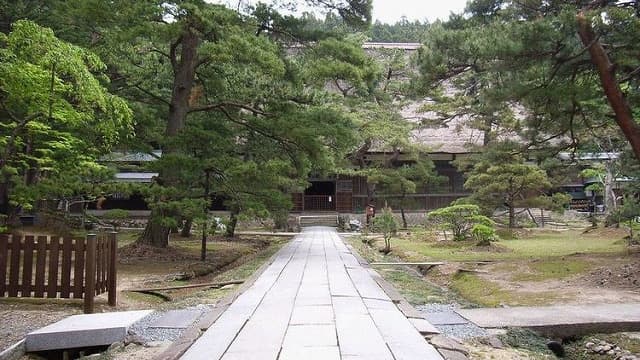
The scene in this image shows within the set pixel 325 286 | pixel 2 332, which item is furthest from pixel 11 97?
pixel 325 286

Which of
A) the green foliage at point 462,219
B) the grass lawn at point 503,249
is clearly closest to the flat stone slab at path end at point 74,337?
the grass lawn at point 503,249

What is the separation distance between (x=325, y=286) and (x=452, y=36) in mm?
5502

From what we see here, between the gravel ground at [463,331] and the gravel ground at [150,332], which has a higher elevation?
the gravel ground at [463,331]

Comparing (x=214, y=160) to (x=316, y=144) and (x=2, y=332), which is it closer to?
(x=316, y=144)

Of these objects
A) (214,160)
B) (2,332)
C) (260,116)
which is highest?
(260,116)

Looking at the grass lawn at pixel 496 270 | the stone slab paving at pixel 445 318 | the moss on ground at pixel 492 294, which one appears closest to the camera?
the stone slab paving at pixel 445 318

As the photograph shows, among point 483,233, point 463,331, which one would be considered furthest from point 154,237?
point 463,331

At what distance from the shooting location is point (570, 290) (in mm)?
8289

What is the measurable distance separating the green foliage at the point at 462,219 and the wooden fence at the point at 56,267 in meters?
12.6

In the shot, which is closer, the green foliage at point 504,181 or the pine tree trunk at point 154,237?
the pine tree trunk at point 154,237

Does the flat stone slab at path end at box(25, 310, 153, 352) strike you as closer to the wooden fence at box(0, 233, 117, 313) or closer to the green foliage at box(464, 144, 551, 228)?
the wooden fence at box(0, 233, 117, 313)

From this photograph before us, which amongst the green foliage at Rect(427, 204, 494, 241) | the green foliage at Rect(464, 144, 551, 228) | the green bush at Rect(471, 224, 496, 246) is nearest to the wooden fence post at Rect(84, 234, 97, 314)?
the green bush at Rect(471, 224, 496, 246)

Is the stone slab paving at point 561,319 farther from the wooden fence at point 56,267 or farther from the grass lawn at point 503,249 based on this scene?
the grass lawn at point 503,249

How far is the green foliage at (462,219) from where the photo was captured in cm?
1691
